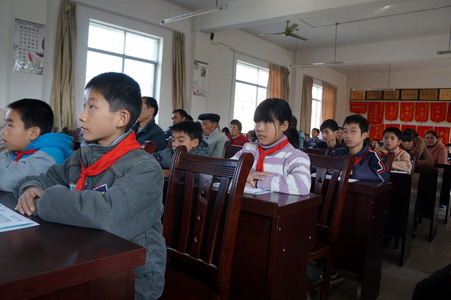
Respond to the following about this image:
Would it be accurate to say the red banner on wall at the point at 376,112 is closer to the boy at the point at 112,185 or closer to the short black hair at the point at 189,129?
the short black hair at the point at 189,129

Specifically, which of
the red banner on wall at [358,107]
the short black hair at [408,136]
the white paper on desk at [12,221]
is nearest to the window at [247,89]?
the short black hair at [408,136]

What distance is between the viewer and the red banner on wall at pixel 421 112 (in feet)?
35.7

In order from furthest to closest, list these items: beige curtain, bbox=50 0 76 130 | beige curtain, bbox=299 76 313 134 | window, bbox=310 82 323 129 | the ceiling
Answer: window, bbox=310 82 323 129 → beige curtain, bbox=299 76 313 134 → the ceiling → beige curtain, bbox=50 0 76 130

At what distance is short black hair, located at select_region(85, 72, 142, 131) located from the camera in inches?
37.0

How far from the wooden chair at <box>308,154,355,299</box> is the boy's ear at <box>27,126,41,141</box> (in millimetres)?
1228

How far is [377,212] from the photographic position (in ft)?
6.64

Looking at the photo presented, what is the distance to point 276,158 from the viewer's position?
1.74 metres

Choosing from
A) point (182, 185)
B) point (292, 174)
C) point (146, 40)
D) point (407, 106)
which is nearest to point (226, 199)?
point (182, 185)

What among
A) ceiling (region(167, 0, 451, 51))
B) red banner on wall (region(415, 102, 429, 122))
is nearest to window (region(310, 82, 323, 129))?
ceiling (region(167, 0, 451, 51))

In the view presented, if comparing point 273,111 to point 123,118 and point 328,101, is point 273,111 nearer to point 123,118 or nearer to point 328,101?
point 123,118

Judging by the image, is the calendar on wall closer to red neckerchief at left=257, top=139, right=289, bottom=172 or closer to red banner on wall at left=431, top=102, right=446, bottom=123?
red neckerchief at left=257, top=139, right=289, bottom=172

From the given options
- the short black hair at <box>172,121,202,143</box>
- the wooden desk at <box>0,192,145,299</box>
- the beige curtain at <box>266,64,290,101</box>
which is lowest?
the wooden desk at <box>0,192,145,299</box>

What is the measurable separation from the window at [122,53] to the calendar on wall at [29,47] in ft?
2.57

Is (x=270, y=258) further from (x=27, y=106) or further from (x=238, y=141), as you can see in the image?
(x=238, y=141)
